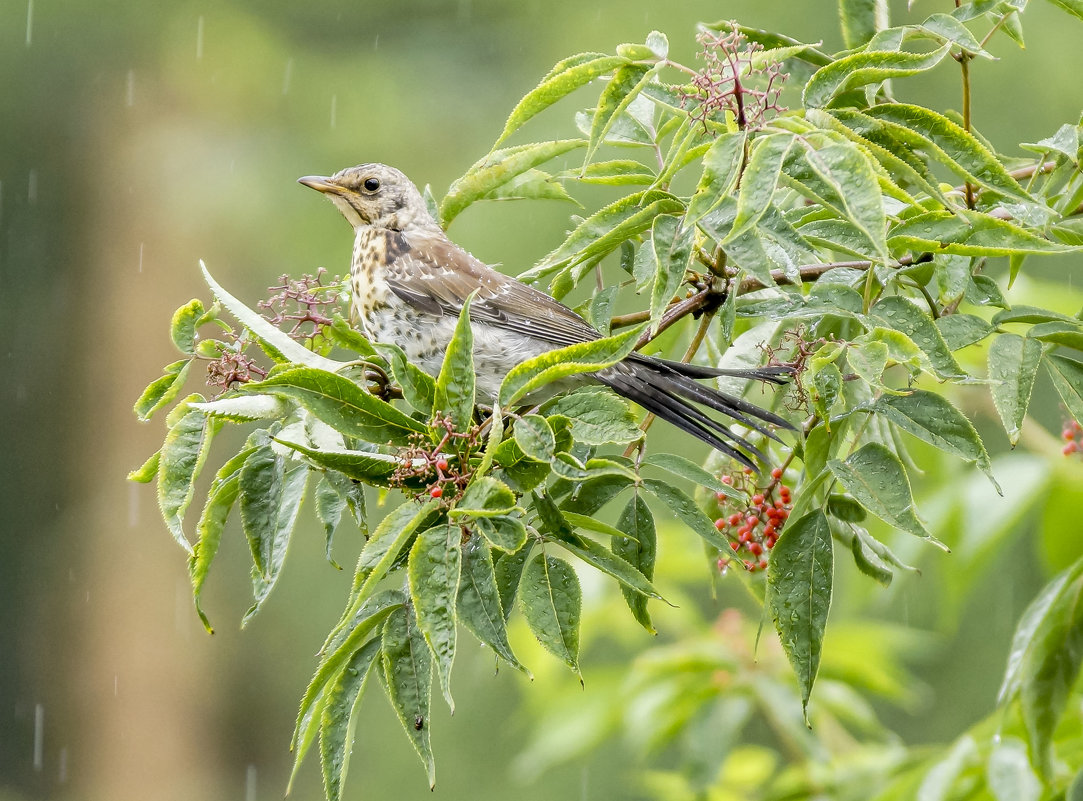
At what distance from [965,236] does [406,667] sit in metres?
0.73

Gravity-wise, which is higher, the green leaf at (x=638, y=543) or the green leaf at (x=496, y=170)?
the green leaf at (x=496, y=170)

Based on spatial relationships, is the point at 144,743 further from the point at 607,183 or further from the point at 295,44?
the point at 607,183

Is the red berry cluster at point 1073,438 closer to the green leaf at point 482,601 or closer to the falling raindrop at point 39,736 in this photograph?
the green leaf at point 482,601

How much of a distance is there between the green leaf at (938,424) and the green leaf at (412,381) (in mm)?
485

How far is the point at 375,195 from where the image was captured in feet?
9.47

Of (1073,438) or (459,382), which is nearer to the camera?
(459,382)

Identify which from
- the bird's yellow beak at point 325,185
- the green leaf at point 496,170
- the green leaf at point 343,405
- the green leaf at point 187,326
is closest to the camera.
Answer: the green leaf at point 343,405

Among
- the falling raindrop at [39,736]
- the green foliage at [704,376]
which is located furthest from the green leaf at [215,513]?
the falling raindrop at [39,736]

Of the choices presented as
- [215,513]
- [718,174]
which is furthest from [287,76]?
[718,174]

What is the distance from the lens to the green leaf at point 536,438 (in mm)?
1150

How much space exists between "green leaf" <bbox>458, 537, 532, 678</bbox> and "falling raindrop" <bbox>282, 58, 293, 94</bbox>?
7.35 metres

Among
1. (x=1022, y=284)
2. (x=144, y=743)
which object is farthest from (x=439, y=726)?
(x=1022, y=284)

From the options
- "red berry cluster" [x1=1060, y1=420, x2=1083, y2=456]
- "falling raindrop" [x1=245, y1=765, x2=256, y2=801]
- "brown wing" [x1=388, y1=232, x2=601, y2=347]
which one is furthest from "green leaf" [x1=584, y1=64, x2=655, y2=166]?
"falling raindrop" [x1=245, y1=765, x2=256, y2=801]

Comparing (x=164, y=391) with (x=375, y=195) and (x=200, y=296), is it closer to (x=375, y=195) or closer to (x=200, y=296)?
(x=375, y=195)
